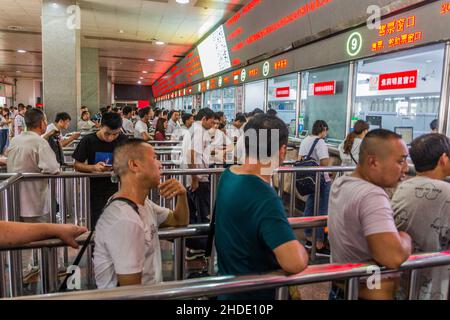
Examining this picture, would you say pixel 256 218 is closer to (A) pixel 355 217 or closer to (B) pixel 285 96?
(A) pixel 355 217

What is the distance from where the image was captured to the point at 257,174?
4.92ft

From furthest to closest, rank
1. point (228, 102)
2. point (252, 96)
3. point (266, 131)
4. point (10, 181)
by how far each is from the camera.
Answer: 1. point (228, 102)
2. point (252, 96)
3. point (10, 181)
4. point (266, 131)

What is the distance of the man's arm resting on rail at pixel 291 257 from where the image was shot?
1.25 meters

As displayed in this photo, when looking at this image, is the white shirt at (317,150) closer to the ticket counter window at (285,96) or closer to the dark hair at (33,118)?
the ticket counter window at (285,96)

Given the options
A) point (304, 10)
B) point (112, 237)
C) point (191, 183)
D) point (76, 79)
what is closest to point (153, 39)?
point (76, 79)

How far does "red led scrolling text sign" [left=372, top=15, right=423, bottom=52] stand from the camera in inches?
153

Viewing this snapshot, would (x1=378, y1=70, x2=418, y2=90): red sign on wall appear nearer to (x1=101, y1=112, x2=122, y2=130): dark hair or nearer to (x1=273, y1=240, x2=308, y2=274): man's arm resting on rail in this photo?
(x1=101, y1=112, x2=122, y2=130): dark hair

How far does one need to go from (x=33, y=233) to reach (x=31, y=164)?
202cm

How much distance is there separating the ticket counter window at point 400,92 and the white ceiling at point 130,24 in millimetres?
4074

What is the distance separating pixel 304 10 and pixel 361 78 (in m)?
1.48

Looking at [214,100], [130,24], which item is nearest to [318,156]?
[130,24]

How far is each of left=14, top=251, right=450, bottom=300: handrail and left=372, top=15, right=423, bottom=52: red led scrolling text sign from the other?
10.6 ft

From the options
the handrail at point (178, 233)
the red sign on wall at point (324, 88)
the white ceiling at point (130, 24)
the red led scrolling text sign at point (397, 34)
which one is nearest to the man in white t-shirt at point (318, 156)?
the red led scrolling text sign at point (397, 34)
